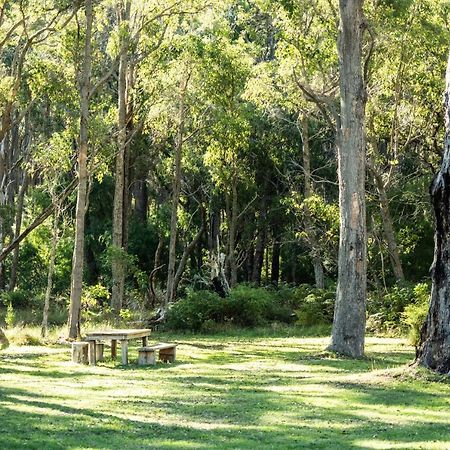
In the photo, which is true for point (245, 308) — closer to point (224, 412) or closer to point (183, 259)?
point (183, 259)

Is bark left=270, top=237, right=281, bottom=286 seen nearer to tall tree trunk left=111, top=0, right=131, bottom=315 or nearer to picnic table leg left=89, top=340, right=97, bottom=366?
tall tree trunk left=111, top=0, right=131, bottom=315

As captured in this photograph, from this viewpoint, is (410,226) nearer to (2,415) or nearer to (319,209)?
(319,209)

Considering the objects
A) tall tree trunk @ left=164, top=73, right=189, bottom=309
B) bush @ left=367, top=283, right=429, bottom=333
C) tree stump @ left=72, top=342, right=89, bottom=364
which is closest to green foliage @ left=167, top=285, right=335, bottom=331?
bush @ left=367, top=283, right=429, bottom=333

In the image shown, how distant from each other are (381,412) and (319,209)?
62.9 feet

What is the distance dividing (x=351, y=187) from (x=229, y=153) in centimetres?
1658

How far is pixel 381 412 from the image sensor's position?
11766mm

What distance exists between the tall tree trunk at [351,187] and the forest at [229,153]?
0.11 ft

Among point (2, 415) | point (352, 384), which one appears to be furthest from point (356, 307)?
point (2, 415)

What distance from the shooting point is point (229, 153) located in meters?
35.7

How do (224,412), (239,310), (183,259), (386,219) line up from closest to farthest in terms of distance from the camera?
1. (224,412)
2. (239,310)
3. (386,219)
4. (183,259)

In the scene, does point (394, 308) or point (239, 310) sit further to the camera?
point (239, 310)

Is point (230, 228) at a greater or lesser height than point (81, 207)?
greater

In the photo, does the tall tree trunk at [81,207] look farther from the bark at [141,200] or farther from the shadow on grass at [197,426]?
the bark at [141,200]

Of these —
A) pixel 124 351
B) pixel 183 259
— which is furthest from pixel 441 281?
pixel 183 259
